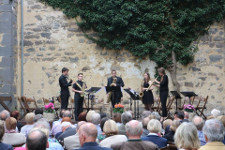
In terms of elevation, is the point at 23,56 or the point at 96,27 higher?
the point at 96,27

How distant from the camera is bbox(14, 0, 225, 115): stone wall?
40.9 feet

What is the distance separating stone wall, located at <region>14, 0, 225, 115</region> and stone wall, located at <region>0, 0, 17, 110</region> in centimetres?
112

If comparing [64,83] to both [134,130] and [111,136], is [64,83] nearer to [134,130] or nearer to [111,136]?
[111,136]

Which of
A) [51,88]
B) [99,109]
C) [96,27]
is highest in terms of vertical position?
[96,27]

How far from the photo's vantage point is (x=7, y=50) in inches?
463

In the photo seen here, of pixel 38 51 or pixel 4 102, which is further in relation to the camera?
pixel 38 51

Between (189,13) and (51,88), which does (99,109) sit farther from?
(189,13)

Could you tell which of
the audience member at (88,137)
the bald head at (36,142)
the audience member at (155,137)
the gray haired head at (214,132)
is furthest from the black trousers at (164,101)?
the bald head at (36,142)

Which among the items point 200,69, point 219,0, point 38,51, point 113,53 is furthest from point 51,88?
point 219,0

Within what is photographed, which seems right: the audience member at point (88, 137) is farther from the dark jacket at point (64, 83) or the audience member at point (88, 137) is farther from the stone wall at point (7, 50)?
the stone wall at point (7, 50)

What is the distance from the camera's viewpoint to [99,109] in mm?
12367

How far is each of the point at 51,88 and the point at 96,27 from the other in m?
3.04

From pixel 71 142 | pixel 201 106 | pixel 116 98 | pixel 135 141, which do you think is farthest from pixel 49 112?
pixel 135 141

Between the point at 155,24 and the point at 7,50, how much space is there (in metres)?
5.71
